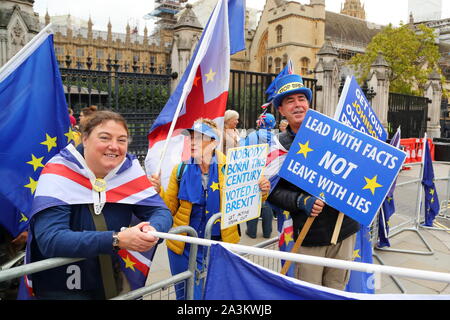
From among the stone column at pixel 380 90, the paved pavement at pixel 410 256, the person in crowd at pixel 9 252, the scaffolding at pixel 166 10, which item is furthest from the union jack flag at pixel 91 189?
the scaffolding at pixel 166 10

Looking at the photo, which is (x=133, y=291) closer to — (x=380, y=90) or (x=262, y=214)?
(x=262, y=214)

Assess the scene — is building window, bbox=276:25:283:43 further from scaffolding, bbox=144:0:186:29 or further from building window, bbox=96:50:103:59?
building window, bbox=96:50:103:59

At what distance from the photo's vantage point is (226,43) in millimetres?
3709

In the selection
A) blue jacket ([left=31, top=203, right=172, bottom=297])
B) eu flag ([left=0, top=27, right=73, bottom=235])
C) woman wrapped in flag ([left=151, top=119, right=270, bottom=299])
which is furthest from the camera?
woman wrapped in flag ([left=151, top=119, right=270, bottom=299])

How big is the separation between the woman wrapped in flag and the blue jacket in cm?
82

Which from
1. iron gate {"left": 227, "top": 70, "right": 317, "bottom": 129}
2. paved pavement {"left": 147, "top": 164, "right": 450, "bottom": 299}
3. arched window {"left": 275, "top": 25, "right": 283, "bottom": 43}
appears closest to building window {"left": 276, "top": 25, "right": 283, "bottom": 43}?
arched window {"left": 275, "top": 25, "right": 283, "bottom": 43}

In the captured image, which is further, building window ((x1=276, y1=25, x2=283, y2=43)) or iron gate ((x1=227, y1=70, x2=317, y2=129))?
building window ((x1=276, y1=25, x2=283, y2=43))

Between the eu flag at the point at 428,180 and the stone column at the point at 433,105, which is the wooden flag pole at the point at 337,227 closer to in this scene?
the eu flag at the point at 428,180

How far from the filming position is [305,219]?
105 inches

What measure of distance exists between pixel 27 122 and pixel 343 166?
243cm

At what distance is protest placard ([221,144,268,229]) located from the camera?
278cm

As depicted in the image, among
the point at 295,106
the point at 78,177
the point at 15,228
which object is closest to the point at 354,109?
the point at 295,106

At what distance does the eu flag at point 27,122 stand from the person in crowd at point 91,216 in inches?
33.5

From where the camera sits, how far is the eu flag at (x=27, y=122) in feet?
9.02
